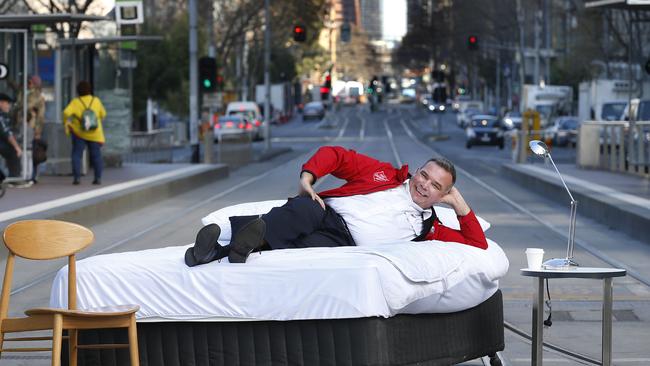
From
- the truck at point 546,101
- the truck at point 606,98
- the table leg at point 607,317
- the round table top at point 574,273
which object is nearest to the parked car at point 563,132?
the truck at point 606,98

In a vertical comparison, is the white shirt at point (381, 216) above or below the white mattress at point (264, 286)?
above

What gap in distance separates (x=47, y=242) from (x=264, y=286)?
3.42ft

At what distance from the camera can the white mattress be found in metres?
7.47

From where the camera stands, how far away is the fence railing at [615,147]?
105 feet

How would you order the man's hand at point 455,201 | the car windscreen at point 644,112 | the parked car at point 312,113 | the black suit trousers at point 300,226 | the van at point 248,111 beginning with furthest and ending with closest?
the parked car at point 312,113, the van at point 248,111, the car windscreen at point 644,112, the man's hand at point 455,201, the black suit trousers at point 300,226

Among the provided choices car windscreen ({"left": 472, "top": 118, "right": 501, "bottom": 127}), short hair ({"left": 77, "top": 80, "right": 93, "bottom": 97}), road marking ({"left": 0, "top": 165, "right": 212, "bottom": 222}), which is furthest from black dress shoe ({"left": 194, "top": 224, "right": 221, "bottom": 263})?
car windscreen ({"left": 472, "top": 118, "right": 501, "bottom": 127})

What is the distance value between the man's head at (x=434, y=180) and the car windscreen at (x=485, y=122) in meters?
64.2

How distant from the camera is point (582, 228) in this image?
21938mm

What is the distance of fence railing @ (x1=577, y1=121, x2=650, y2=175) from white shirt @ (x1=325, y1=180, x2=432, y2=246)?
23613 mm

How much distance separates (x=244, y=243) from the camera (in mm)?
7676

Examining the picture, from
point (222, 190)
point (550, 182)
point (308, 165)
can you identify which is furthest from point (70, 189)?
point (308, 165)

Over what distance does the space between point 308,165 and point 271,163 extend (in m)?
42.1

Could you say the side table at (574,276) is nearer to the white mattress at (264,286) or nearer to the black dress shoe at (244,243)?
the white mattress at (264,286)

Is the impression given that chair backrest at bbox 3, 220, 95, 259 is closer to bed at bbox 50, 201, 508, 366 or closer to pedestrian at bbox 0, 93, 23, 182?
bed at bbox 50, 201, 508, 366
